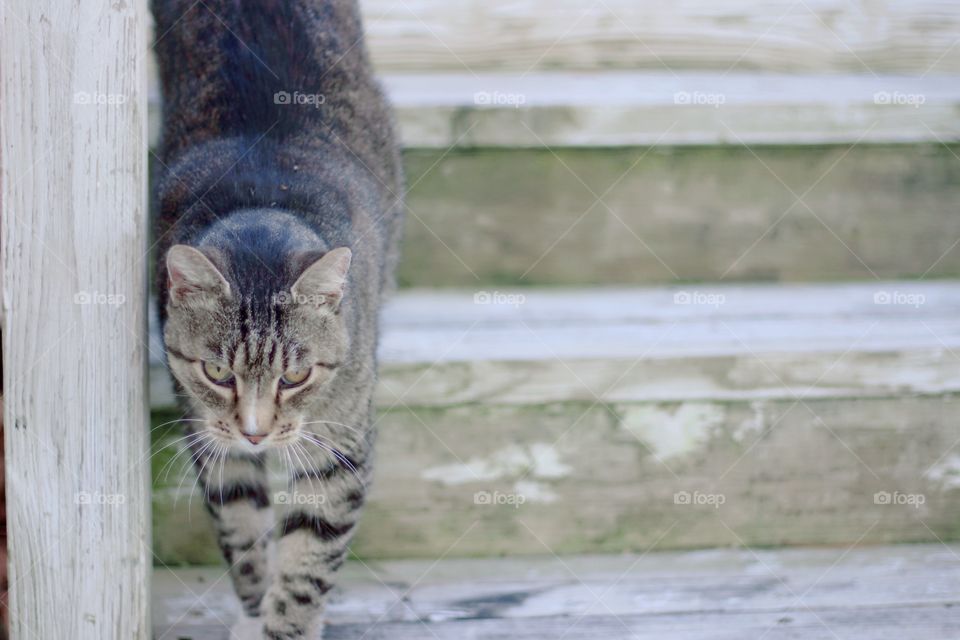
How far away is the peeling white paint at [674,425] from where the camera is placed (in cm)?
265

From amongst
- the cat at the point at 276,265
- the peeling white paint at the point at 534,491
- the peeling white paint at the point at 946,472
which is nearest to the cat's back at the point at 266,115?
the cat at the point at 276,265

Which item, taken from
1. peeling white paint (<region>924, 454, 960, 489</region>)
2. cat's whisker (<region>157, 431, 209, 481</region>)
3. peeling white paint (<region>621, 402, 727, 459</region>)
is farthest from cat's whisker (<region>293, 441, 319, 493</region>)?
peeling white paint (<region>924, 454, 960, 489</region>)

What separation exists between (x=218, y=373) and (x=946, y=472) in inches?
79.1

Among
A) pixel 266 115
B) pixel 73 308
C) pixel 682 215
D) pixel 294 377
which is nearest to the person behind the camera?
pixel 73 308

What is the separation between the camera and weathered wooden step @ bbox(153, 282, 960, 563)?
264cm

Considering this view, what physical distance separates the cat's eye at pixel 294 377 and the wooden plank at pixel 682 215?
79cm

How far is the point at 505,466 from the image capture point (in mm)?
2650

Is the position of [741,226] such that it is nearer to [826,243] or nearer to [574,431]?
[826,243]

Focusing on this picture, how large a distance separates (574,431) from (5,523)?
1.44 m

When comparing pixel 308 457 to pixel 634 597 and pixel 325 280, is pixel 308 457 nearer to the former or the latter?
pixel 325 280

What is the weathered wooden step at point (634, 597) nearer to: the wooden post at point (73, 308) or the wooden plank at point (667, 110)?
the wooden post at point (73, 308)

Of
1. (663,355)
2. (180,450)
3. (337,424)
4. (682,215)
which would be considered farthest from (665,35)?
(180,450)

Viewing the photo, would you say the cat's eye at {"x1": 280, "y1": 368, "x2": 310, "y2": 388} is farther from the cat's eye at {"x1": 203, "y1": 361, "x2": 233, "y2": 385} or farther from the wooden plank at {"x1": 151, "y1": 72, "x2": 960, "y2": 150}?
the wooden plank at {"x1": 151, "y1": 72, "x2": 960, "y2": 150}

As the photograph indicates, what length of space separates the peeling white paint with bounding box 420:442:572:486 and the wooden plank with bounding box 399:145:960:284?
50cm
